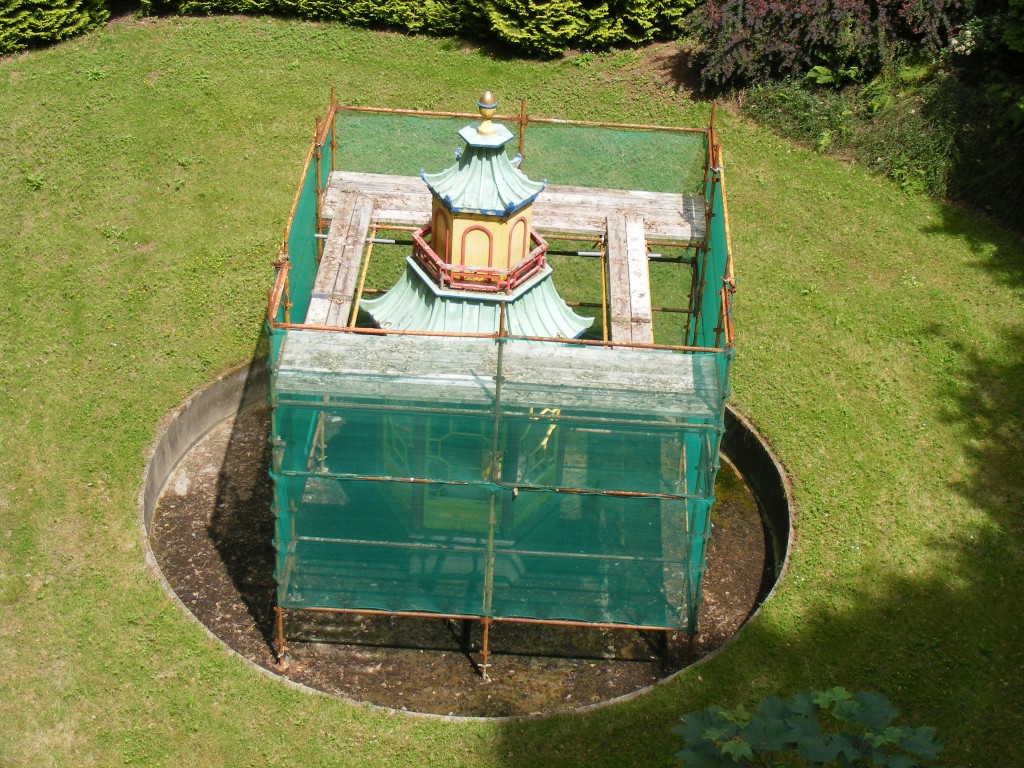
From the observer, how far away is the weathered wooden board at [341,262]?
38.6 ft

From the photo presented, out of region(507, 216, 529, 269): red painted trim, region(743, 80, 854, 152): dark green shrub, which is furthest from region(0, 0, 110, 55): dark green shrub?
region(507, 216, 529, 269): red painted trim

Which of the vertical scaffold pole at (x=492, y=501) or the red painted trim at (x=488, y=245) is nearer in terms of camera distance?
the vertical scaffold pole at (x=492, y=501)

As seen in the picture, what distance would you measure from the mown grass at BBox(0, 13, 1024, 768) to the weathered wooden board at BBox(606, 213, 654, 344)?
223 cm

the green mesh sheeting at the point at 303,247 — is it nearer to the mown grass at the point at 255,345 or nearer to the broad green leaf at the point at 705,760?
the mown grass at the point at 255,345

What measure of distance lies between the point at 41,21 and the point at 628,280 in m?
10.8

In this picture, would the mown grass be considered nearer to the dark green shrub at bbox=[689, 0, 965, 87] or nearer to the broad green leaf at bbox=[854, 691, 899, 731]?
the dark green shrub at bbox=[689, 0, 965, 87]

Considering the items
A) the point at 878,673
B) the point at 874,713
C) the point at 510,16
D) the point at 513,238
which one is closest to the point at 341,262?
the point at 513,238

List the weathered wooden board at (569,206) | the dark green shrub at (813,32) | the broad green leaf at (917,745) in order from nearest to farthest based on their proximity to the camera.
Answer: the broad green leaf at (917,745)
the weathered wooden board at (569,206)
the dark green shrub at (813,32)

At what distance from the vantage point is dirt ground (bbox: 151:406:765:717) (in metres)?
11.5

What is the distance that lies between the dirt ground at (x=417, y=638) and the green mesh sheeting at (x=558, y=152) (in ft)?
11.7

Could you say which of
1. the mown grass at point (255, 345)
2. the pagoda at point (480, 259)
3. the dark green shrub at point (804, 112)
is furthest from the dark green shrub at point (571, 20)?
the pagoda at point (480, 259)

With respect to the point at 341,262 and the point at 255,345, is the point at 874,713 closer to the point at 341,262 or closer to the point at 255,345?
the point at 341,262

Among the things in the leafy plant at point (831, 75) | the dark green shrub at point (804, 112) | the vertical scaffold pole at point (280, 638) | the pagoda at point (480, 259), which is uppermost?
the pagoda at point (480, 259)

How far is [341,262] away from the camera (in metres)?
12.3
